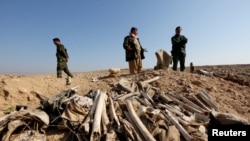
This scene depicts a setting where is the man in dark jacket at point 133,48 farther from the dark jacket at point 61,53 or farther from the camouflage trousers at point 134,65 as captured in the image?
the dark jacket at point 61,53

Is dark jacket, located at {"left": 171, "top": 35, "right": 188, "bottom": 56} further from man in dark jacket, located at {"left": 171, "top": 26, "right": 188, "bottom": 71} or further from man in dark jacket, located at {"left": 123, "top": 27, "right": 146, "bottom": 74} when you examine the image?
man in dark jacket, located at {"left": 123, "top": 27, "right": 146, "bottom": 74}

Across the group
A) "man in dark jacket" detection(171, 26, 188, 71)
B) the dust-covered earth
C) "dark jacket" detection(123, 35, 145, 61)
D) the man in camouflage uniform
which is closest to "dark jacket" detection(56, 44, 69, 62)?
the man in camouflage uniform

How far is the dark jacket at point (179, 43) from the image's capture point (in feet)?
26.0

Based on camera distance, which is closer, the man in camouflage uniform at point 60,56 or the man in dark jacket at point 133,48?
the man in dark jacket at point 133,48

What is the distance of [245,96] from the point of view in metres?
6.43

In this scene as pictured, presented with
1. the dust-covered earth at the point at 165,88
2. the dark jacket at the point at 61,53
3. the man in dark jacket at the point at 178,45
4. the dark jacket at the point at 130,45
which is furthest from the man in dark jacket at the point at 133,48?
the dark jacket at the point at 61,53

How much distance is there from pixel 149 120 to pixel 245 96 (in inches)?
143

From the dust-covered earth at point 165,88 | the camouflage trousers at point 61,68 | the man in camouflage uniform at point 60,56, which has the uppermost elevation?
the man in camouflage uniform at point 60,56

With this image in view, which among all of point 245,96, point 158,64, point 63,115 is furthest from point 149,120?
point 158,64

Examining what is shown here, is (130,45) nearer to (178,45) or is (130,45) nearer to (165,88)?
(178,45)

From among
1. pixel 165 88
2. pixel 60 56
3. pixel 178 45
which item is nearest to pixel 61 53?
pixel 60 56

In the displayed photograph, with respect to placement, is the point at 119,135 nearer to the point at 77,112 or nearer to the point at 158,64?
the point at 77,112

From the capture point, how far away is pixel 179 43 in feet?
26.0

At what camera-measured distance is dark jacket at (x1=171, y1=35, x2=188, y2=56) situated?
792 centimetres
